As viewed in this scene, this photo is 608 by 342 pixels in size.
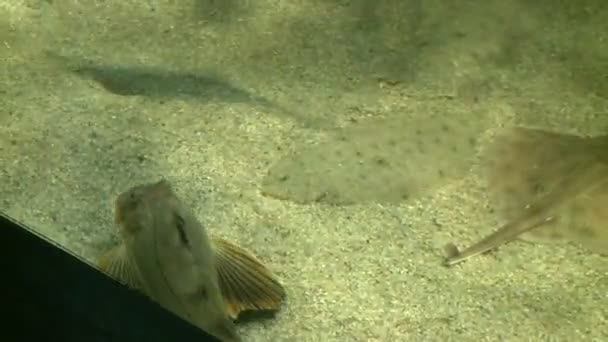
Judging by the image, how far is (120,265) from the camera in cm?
214

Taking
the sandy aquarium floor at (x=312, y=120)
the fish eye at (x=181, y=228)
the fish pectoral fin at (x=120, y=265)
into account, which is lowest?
the sandy aquarium floor at (x=312, y=120)

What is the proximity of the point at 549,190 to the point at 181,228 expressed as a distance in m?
1.52

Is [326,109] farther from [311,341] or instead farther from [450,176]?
[311,341]

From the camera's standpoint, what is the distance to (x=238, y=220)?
287 centimetres

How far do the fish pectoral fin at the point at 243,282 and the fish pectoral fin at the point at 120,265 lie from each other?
33 cm

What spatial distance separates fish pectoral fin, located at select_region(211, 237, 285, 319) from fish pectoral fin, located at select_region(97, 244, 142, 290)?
33 centimetres

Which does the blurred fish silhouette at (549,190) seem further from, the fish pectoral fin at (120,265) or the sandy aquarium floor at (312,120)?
the fish pectoral fin at (120,265)

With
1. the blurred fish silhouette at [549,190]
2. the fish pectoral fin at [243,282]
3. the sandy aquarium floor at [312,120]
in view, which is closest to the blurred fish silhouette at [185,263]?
the fish pectoral fin at [243,282]

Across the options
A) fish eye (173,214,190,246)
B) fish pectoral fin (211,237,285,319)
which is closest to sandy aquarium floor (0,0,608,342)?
fish pectoral fin (211,237,285,319)

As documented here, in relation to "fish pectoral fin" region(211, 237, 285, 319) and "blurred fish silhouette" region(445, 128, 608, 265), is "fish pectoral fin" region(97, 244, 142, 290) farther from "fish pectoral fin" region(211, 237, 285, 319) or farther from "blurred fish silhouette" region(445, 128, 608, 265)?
"blurred fish silhouette" region(445, 128, 608, 265)

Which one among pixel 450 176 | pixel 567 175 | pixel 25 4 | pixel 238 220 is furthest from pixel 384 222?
pixel 25 4

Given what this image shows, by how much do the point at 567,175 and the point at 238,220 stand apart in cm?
138

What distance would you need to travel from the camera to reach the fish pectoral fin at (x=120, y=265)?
1.92m

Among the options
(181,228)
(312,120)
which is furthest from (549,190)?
(181,228)
